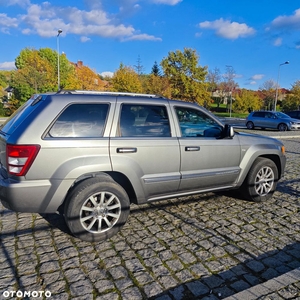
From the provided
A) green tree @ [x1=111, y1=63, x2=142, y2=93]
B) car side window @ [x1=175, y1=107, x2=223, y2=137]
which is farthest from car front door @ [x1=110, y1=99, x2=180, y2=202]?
green tree @ [x1=111, y1=63, x2=142, y2=93]

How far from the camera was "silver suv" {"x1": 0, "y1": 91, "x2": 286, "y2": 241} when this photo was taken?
294 cm

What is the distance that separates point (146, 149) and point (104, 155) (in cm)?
58

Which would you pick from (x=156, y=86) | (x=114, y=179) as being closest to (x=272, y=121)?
(x=114, y=179)

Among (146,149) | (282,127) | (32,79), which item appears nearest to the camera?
(146,149)

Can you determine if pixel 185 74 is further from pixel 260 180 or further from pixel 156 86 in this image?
pixel 260 180

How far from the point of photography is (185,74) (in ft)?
137

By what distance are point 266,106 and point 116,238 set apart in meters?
58.5

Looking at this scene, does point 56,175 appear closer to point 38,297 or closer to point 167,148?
point 38,297

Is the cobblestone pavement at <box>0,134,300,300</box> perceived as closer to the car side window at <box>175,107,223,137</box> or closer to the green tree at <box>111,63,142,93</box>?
the car side window at <box>175,107,223,137</box>

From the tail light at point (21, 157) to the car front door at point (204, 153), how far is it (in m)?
1.95

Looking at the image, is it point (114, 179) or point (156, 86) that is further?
point (156, 86)

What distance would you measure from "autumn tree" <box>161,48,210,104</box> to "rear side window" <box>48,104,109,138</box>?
1540 inches

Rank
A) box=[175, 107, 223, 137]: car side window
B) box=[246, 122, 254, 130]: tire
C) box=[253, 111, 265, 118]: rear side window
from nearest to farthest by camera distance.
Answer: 1. box=[175, 107, 223, 137]: car side window
2. box=[253, 111, 265, 118]: rear side window
3. box=[246, 122, 254, 130]: tire

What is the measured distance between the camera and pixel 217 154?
4.11 m
